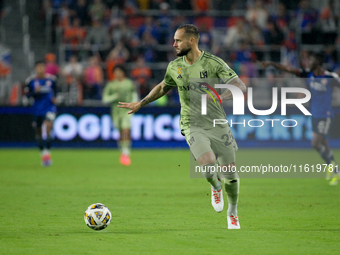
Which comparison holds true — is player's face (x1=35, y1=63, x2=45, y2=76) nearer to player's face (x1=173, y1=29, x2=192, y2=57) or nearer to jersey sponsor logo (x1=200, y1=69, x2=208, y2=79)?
player's face (x1=173, y1=29, x2=192, y2=57)

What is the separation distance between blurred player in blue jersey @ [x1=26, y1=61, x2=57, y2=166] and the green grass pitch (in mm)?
586

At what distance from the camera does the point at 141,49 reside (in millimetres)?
21562

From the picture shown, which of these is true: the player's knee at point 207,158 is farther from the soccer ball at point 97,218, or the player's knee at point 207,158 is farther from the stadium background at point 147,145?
the soccer ball at point 97,218

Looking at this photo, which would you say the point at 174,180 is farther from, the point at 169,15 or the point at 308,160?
the point at 169,15

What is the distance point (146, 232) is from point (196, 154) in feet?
3.70

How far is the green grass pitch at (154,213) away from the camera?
5789 millimetres

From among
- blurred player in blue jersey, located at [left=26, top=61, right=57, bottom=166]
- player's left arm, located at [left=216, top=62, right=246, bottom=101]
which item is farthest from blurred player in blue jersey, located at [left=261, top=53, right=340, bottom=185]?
blurred player in blue jersey, located at [left=26, top=61, right=57, bottom=166]

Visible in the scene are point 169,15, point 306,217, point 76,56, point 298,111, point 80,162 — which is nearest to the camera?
point 306,217

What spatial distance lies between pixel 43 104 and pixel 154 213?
770 cm

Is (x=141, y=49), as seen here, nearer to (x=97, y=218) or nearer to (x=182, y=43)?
(x=182, y=43)

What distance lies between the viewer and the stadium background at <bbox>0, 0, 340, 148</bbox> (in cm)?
1909

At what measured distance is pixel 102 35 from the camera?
73.0 ft

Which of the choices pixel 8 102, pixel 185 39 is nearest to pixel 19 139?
pixel 8 102

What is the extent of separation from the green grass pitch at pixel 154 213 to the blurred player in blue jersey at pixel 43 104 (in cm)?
59
